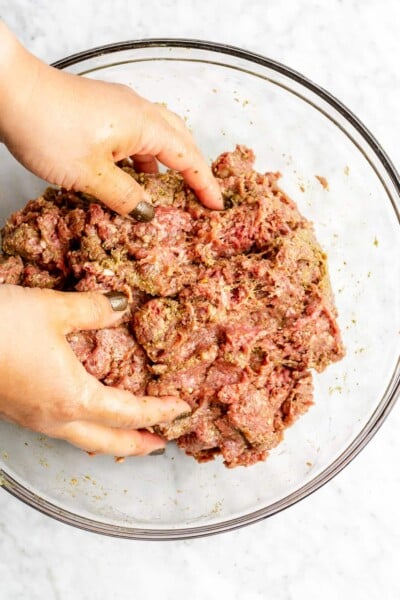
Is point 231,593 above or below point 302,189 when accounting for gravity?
below

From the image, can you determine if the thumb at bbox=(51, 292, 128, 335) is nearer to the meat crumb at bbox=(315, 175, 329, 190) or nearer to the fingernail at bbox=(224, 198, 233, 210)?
the fingernail at bbox=(224, 198, 233, 210)

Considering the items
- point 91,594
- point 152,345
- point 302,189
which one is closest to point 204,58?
point 302,189

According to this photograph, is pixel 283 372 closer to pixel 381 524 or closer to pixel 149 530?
pixel 149 530

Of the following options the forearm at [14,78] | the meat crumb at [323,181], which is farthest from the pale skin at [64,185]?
the meat crumb at [323,181]

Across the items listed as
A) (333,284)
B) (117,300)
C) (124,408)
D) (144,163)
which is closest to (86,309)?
(117,300)

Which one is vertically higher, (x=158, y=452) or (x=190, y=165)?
(x=190, y=165)

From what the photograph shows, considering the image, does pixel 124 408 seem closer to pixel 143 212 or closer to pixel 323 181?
pixel 143 212
